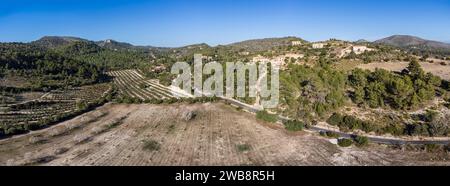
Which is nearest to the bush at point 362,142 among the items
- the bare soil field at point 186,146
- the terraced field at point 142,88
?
the bare soil field at point 186,146

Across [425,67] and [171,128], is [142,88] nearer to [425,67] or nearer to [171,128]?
[171,128]

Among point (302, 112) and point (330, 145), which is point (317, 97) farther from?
point (330, 145)

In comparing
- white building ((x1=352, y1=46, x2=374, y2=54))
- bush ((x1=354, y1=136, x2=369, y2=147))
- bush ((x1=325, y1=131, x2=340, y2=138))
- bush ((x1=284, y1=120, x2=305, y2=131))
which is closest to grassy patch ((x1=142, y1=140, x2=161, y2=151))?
bush ((x1=284, y1=120, x2=305, y2=131))

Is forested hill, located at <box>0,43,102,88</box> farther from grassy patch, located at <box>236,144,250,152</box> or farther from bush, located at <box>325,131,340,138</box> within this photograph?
bush, located at <box>325,131,340,138</box>

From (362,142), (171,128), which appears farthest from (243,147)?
(362,142)

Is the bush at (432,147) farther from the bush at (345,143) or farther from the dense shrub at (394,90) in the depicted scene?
the dense shrub at (394,90)

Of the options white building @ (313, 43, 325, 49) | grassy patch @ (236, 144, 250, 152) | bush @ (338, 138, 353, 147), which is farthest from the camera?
white building @ (313, 43, 325, 49)
